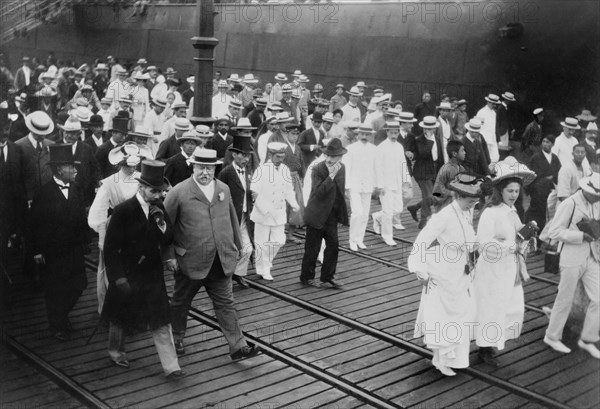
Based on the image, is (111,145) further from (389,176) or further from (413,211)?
(413,211)

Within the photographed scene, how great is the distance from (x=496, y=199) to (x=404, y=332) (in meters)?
1.94

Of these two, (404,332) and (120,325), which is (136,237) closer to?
(120,325)

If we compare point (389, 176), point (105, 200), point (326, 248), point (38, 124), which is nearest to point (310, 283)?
point (326, 248)

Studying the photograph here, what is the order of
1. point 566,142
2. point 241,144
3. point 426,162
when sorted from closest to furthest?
1. point 241,144
2. point 426,162
3. point 566,142

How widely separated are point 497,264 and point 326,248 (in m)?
2.81

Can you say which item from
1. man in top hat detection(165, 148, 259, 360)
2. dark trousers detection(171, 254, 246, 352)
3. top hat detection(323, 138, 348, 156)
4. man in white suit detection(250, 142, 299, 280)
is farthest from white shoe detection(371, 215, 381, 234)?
dark trousers detection(171, 254, 246, 352)

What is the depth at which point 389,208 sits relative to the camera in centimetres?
1173

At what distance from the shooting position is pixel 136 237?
265 inches

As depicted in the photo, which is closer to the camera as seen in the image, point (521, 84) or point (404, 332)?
point (404, 332)

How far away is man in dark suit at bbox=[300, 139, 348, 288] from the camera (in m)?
9.52

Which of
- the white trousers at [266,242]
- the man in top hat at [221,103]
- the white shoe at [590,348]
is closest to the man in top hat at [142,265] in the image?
the white trousers at [266,242]

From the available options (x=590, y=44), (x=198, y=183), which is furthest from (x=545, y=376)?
(x=590, y=44)

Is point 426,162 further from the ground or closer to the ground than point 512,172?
closer to the ground

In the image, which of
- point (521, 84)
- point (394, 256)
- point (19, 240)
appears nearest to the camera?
point (19, 240)
